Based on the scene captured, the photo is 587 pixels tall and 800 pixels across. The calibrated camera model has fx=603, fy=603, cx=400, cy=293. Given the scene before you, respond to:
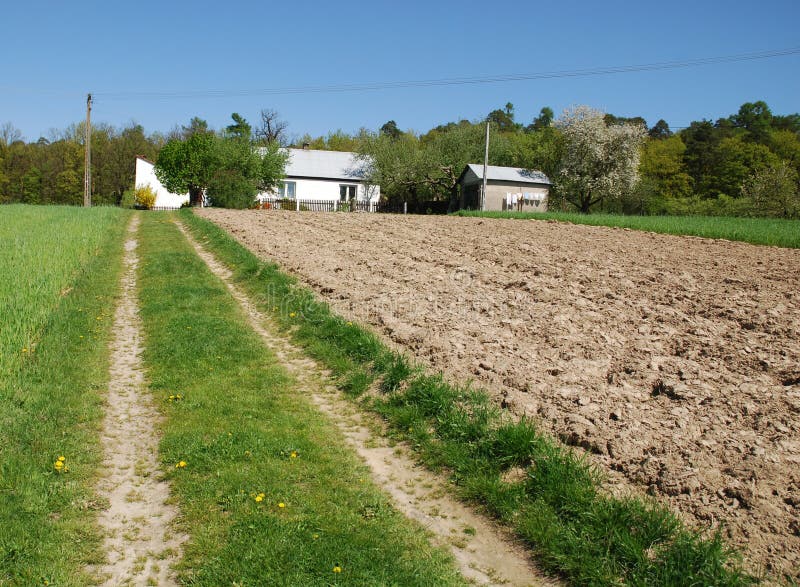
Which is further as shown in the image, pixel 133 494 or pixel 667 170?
pixel 667 170

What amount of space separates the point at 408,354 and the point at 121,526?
407cm

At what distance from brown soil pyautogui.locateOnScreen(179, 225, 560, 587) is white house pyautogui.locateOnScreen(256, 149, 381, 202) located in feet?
174

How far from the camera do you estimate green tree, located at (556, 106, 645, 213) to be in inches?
2095

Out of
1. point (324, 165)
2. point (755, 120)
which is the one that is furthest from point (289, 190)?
point (755, 120)

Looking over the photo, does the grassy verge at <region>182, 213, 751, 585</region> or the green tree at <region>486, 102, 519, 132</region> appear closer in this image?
the grassy verge at <region>182, 213, 751, 585</region>

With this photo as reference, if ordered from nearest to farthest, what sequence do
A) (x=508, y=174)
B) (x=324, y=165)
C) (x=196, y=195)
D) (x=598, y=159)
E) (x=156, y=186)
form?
(x=196, y=195), (x=508, y=174), (x=598, y=159), (x=156, y=186), (x=324, y=165)

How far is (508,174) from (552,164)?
11.5 meters

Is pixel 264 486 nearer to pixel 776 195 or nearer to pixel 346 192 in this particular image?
pixel 776 195

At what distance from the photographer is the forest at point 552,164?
2104 inches

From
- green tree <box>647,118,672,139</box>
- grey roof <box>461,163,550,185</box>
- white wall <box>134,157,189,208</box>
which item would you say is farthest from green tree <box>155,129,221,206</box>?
green tree <box>647,118,672,139</box>

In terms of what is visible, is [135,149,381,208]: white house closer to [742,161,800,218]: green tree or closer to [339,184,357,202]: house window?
[339,184,357,202]: house window

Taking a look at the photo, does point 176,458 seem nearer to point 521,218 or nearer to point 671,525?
point 671,525

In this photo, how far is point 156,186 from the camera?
59.5 m

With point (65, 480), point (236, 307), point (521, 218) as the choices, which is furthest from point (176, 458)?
point (521, 218)
